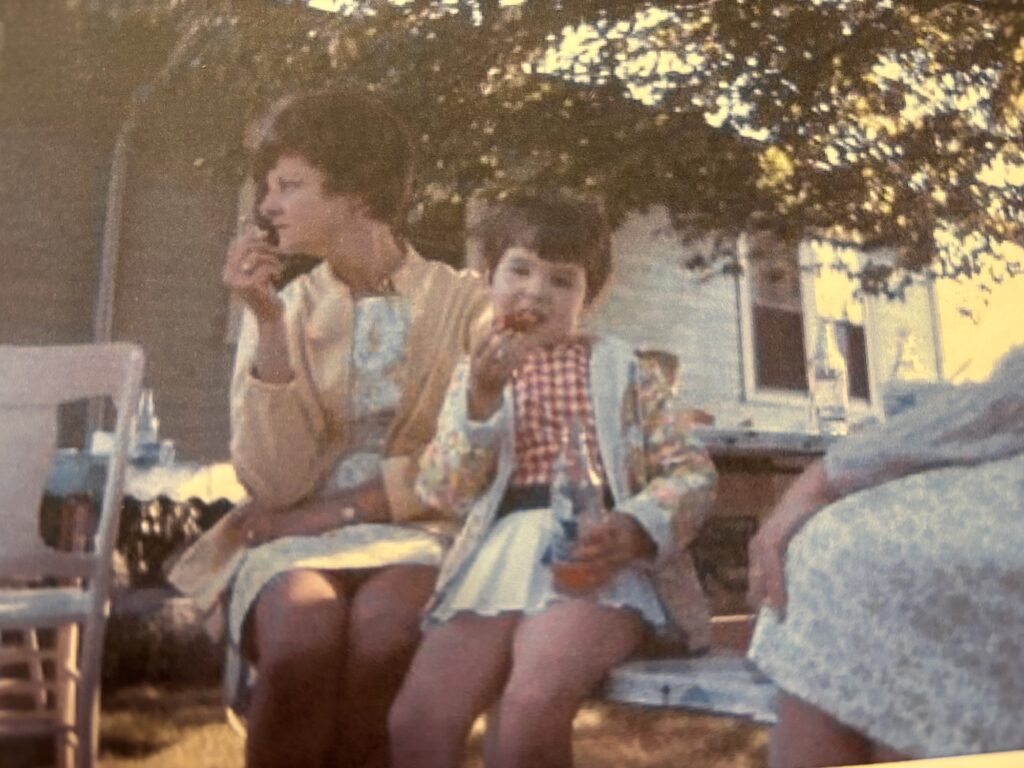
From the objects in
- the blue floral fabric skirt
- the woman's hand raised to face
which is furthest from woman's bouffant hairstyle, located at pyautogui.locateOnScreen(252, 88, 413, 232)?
the blue floral fabric skirt

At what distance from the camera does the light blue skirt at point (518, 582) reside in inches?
65.4

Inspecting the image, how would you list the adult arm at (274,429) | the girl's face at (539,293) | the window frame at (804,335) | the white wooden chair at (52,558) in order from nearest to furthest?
the white wooden chair at (52,558) < the adult arm at (274,429) < the girl's face at (539,293) < the window frame at (804,335)

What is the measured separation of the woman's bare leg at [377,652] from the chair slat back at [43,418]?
401 mm

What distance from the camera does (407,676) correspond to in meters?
1.60

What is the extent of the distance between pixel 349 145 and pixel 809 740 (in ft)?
4.19

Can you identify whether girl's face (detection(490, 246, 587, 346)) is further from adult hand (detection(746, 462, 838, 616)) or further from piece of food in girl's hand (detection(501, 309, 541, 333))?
adult hand (detection(746, 462, 838, 616))

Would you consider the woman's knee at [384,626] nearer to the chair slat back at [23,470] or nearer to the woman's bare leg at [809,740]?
the chair slat back at [23,470]

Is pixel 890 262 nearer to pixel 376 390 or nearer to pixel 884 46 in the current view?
pixel 884 46

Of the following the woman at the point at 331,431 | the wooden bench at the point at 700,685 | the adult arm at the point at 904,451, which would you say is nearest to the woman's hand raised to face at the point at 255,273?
the woman at the point at 331,431

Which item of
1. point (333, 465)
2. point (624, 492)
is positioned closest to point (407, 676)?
point (333, 465)

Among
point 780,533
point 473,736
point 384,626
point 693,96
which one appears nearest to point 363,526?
point 384,626

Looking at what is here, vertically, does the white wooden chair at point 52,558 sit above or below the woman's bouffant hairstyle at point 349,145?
below

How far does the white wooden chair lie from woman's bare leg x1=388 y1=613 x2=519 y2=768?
46cm

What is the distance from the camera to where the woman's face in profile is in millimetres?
1730
